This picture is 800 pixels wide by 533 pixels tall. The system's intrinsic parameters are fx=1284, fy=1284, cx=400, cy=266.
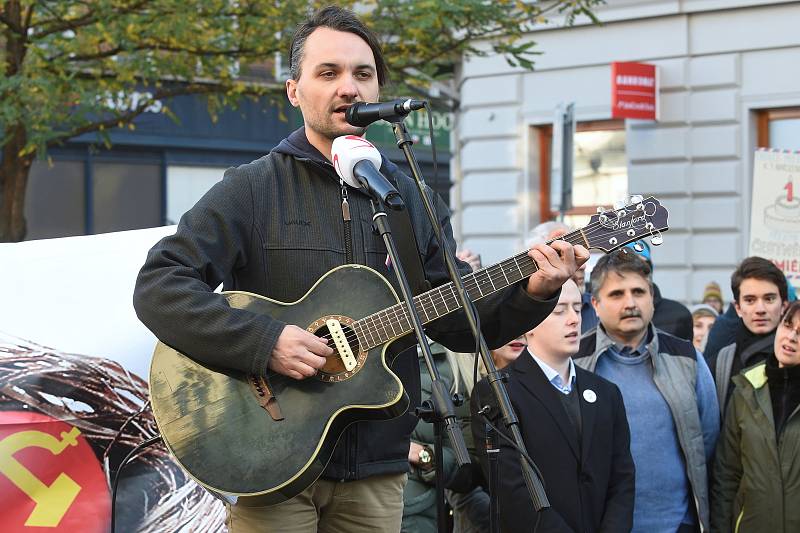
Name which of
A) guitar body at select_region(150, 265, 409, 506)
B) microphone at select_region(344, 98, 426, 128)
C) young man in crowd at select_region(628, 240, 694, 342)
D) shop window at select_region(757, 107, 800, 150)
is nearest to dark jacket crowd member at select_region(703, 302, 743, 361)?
young man in crowd at select_region(628, 240, 694, 342)

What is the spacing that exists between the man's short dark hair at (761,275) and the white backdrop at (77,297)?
12.8 feet

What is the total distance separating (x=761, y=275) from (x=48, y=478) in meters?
4.36

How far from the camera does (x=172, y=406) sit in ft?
12.3

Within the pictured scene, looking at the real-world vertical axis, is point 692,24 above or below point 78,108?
above

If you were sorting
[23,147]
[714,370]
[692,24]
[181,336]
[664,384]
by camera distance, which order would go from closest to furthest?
1. [181,336]
2. [664,384]
3. [714,370]
4. [23,147]
5. [692,24]

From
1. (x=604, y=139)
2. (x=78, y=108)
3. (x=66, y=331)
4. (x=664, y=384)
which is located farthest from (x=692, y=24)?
(x=66, y=331)

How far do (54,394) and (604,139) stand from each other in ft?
41.4

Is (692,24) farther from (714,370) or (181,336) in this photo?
(181,336)

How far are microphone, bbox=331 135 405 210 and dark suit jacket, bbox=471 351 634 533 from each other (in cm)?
153

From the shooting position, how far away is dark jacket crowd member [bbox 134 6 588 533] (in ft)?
11.7

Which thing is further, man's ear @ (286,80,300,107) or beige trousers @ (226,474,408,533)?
man's ear @ (286,80,300,107)

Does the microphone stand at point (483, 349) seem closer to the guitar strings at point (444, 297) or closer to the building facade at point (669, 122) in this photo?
the guitar strings at point (444, 297)

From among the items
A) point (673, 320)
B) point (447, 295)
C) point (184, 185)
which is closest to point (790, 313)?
point (673, 320)

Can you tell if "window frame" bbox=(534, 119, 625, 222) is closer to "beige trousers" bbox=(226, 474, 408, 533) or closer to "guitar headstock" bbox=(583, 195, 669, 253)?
"guitar headstock" bbox=(583, 195, 669, 253)
